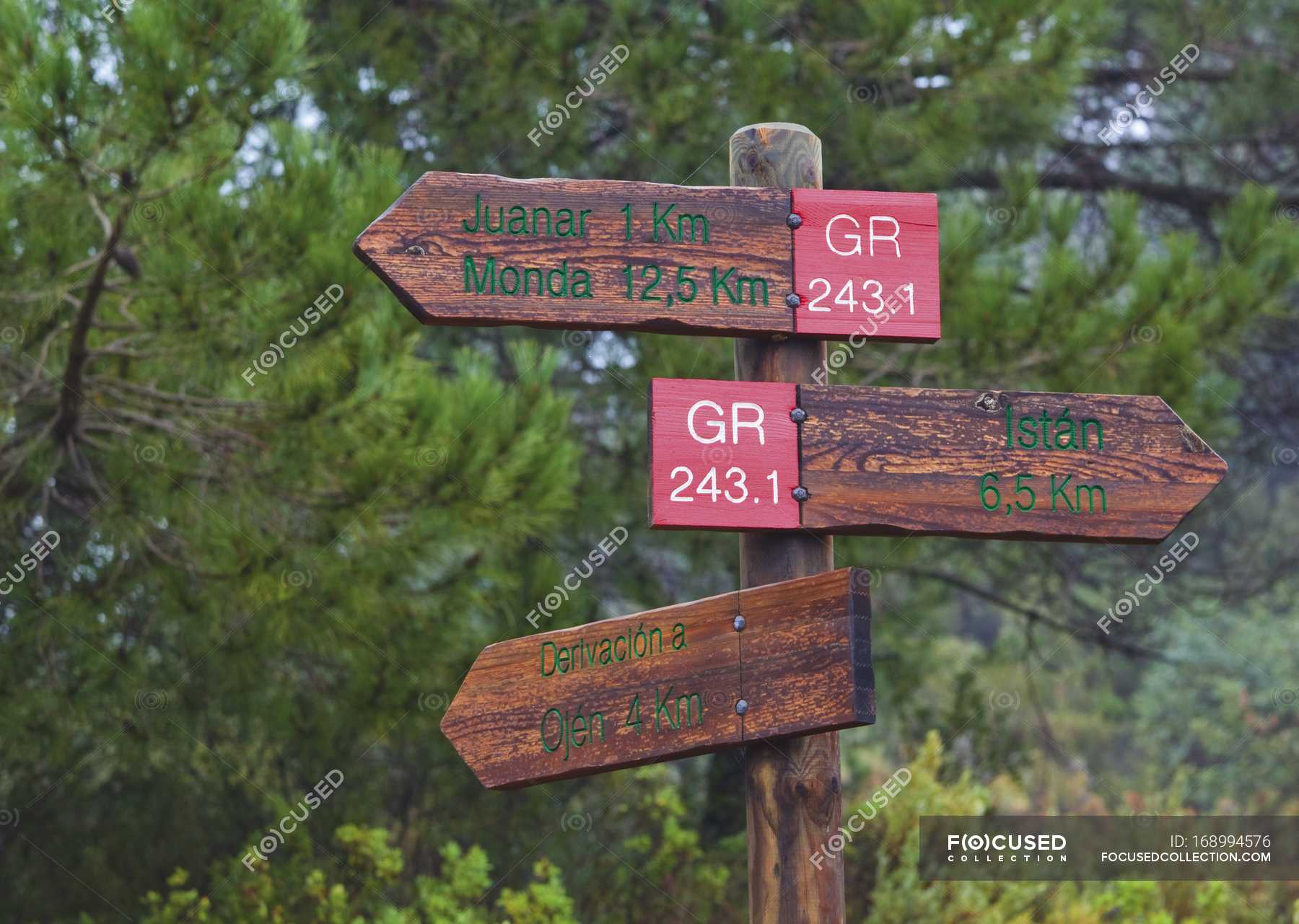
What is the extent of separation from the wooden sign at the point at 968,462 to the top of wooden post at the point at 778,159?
1.58ft

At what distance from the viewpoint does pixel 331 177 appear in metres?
4.11

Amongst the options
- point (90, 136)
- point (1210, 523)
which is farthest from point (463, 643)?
point (1210, 523)

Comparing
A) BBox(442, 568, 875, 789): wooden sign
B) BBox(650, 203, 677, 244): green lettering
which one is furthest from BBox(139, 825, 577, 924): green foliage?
BBox(650, 203, 677, 244): green lettering

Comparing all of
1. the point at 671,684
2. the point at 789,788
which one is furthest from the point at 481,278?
the point at 789,788

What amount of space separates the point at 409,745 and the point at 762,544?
4748 mm

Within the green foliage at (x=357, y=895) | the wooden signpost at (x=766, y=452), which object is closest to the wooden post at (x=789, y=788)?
the wooden signpost at (x=766, y=452)

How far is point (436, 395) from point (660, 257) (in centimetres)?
176

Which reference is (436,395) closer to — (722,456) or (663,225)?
(663,225)

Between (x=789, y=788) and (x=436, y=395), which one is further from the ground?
(x=789, y=788)

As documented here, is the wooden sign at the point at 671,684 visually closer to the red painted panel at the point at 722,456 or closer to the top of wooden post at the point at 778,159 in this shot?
the red painted panel at the point at 722,456

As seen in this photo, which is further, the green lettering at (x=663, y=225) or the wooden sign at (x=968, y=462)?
the green lettering at (x=663, y=225)

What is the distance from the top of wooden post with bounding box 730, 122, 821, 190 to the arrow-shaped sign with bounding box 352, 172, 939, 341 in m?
0.09

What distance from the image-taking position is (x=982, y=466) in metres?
2.58

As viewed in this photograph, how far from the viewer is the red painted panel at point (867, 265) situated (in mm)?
2652
